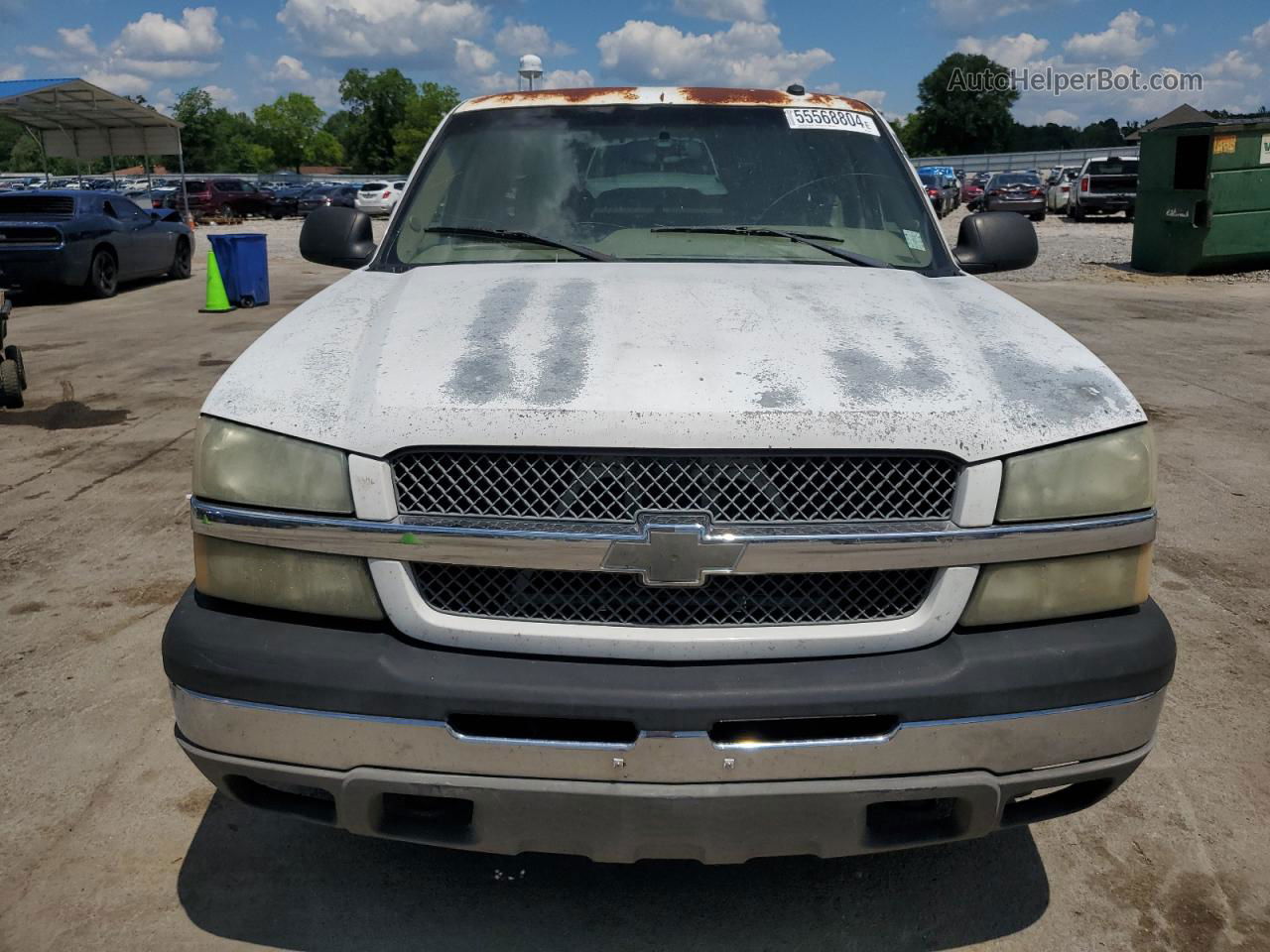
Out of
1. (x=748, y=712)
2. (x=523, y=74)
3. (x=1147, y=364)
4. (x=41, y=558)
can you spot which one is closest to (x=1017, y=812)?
(x=748, y=712)

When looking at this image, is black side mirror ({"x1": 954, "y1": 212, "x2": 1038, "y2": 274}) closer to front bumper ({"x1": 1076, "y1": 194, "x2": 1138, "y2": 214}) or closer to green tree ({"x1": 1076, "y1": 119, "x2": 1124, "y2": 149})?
front bumper ({"x1": 1076, "y1": 194, "x2": 1138, "y2": 214})

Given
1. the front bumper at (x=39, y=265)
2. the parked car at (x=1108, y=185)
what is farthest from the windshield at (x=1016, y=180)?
the front bumper at (x=39, y=265)

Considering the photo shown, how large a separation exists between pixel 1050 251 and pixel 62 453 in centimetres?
2089

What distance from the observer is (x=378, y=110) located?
413 feet

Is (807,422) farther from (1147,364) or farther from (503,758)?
(1147,364)

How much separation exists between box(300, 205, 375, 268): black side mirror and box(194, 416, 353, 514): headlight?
1.71 m

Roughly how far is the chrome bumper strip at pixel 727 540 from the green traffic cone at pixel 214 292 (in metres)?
13.7

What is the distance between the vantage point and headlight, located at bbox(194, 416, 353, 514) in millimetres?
2303

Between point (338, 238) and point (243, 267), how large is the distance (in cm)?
1220

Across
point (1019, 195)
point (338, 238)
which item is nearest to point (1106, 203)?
point (1019, 195)

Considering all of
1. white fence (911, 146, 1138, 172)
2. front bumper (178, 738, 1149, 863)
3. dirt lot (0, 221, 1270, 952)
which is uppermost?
white fence (911, 146, 1138, 172)

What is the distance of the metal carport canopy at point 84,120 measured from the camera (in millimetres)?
26969

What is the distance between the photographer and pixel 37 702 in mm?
3846

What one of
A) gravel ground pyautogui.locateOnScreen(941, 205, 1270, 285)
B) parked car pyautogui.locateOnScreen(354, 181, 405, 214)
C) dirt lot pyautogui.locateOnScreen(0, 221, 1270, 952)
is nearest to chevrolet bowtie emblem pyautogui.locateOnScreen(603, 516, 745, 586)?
dirt lot pyautogui.locateOnScreen(0, 221, 1270, 952)
